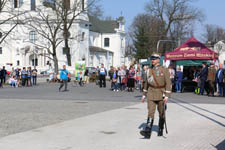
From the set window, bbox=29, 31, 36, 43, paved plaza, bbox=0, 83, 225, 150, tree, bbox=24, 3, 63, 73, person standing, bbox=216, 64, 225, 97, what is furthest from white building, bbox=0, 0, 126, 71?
paved plaza, bbox=0, 83, 225, 150

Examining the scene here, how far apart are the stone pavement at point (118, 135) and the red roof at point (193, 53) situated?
43.4ft

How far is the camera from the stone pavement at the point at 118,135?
26.7 feet

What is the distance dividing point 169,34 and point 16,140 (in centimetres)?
6932

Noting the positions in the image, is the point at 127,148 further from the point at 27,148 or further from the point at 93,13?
the point at 93,13

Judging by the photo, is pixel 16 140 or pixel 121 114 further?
pixel 121 114

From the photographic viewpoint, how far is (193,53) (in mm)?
26094

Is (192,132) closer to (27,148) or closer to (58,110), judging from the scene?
(27,148)

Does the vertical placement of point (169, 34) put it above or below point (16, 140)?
above

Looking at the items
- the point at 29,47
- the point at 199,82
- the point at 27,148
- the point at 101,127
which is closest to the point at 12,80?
the point at 199,82

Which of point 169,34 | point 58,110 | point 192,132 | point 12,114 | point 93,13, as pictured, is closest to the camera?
point 192,132

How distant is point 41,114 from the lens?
1326 centimetres

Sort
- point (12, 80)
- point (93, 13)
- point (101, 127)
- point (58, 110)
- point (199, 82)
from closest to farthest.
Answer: point (101, 127)
point (58, 110)
point (199, 82)
point (12, 80)
point (93, 13)

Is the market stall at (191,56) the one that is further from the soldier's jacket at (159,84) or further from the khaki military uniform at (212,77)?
the soldier's jacket at (159,84)

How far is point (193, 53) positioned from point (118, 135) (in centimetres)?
1760
